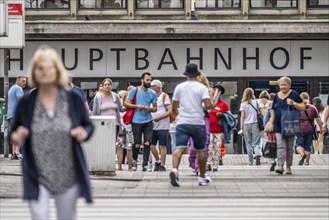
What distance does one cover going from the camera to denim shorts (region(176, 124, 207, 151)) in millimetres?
15055

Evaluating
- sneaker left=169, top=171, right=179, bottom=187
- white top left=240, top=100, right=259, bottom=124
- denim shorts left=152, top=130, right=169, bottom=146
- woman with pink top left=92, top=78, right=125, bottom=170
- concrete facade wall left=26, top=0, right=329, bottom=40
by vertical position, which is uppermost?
concrete facade wall left=26, top=0, right=329, bottom=40

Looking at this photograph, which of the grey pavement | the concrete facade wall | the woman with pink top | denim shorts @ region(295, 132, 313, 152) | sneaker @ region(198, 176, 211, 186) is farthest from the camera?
the concrete facade wall

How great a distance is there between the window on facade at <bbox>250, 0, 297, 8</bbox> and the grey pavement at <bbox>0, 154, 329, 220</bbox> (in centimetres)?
1444

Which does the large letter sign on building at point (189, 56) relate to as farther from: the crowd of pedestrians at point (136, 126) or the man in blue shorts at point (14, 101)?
the man in blue shorts at point (14, 101)

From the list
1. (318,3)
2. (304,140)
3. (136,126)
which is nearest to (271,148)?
(136,126)

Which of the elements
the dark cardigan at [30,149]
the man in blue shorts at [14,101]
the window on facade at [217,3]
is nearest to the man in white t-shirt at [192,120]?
the man in blue shorts at [14,101]

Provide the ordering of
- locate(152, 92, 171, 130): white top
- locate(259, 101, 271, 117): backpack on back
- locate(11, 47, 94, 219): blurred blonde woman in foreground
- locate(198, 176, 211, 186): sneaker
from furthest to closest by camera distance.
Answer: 1. locate(259, 101, 271, 117): backpack on back
2. locate(152, 92, 171, 130): white top
3. locate(198, 176, 211, 186): sneaker
4. locate(11, 47, 94, 219): blurred blonde woman in foreground

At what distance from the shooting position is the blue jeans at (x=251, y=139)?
72.5 ft

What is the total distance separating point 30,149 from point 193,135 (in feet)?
24.8

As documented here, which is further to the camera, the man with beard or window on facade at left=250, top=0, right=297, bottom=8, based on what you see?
window on facade at left=250, top=0, right=297, bottom=8

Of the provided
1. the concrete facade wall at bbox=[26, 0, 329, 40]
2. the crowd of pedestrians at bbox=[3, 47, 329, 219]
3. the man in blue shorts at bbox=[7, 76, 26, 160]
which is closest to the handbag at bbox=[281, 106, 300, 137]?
the crowd of pedestrians at bbox=[3, 47, 329, 219]

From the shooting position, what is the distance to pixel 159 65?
3228 centimetres

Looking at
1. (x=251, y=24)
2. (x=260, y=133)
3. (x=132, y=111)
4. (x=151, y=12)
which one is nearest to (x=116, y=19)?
(x=151, y=12)

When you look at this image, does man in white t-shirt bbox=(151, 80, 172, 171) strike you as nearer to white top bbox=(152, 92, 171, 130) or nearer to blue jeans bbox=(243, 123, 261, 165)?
white top bbox=(152, 92, 171, 130)
